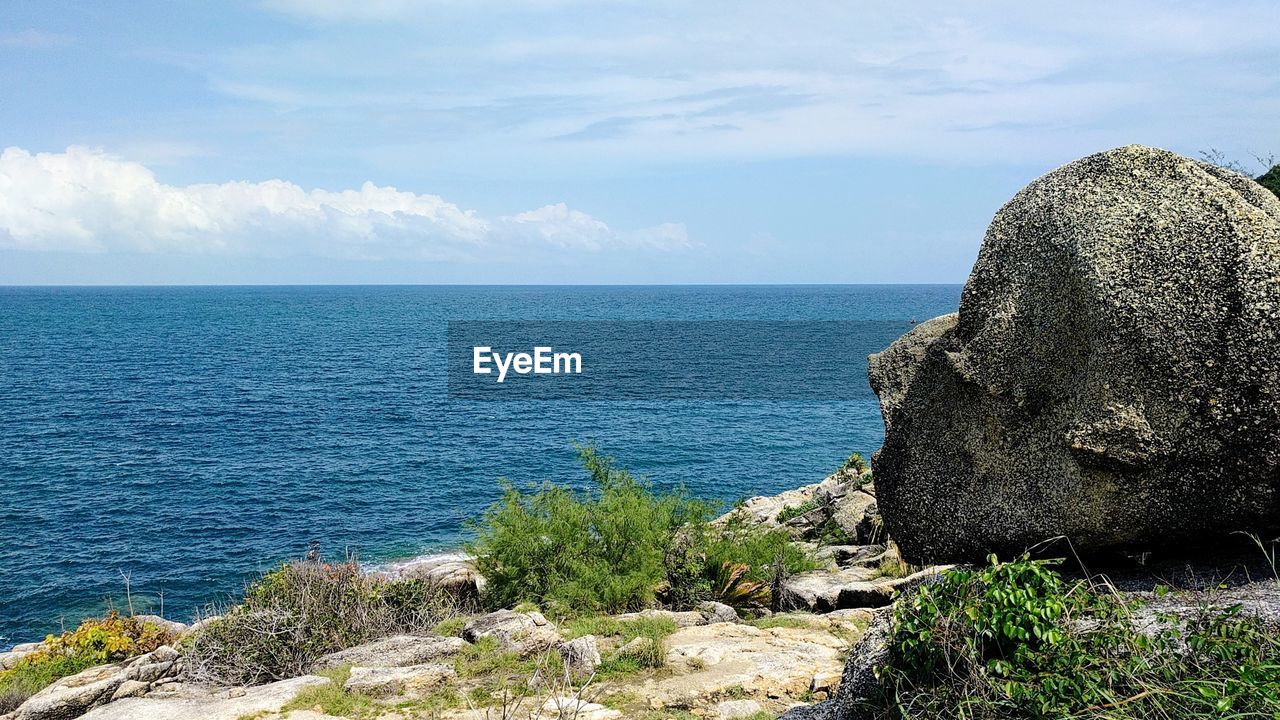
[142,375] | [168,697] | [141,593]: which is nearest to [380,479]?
[141,593]

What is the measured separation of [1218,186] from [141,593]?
1131 inches

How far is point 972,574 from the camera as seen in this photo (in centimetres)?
606

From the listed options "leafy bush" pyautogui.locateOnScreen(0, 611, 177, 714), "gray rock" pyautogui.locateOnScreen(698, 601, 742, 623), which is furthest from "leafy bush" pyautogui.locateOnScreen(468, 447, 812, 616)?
"leafy bush" pyautogui.locateOnScreen(0, 611, 177, 714)

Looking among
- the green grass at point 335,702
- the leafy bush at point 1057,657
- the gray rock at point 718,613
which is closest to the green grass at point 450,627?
the green grass at point 335,702

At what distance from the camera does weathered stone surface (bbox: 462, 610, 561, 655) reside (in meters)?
11.4

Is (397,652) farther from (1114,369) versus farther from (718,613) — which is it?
(1114,369)

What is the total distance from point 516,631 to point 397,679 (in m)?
1.99

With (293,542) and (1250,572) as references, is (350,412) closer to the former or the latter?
(293,542)

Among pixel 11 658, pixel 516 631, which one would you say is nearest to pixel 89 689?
pixel 516 631

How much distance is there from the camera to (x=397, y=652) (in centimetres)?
1134

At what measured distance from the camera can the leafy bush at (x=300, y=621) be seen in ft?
37.9

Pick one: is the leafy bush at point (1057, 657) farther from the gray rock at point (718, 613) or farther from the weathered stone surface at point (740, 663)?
the gray rock at point (718, 613)

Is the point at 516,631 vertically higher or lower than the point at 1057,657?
lower

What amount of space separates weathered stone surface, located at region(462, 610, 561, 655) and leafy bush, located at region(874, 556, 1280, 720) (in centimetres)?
607
